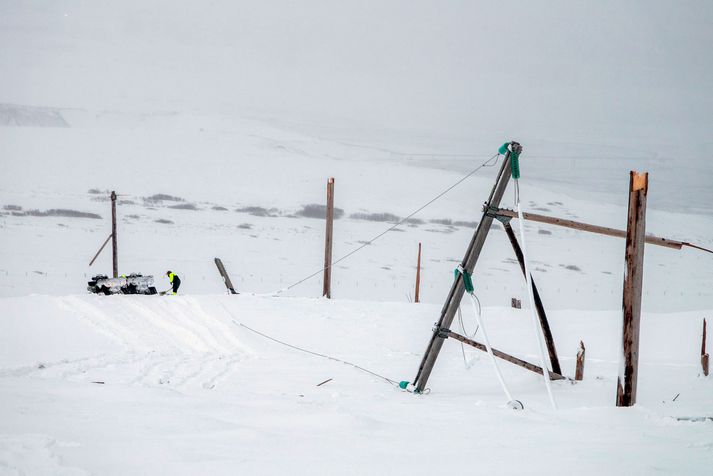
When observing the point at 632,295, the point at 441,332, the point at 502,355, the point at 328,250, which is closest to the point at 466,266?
the point at 441,332

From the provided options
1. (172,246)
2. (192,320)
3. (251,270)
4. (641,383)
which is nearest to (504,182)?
(641,383)

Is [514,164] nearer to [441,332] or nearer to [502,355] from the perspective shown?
[441,332]

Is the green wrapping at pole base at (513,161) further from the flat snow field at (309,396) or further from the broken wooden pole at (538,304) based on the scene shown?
the flat snow field at (309,396)

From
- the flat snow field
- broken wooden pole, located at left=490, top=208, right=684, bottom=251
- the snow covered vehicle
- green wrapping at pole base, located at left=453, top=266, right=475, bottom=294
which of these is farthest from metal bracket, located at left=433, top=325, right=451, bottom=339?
the snow covered vehicle

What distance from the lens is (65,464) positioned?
4336mm

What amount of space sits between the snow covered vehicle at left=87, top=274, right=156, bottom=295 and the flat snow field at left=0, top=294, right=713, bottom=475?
7.88 feet

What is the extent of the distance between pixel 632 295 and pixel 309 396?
4309 mm

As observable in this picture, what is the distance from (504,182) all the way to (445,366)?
15.9 feet

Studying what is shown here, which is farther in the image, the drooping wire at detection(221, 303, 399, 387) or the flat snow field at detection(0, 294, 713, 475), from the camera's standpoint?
the drooping wire at detection(221, 303, 399, 387)

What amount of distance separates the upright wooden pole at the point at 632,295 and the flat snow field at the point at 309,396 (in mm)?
322

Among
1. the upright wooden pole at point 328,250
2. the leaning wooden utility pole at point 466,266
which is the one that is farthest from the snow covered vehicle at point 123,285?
the leaning wooden utility pole at point 466,266

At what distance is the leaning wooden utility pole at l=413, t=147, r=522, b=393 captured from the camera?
31.0 feet

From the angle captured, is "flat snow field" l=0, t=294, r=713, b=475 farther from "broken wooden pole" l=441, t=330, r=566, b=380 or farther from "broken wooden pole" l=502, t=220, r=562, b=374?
"broken wooden pole" l=502, t=220, r=562, b=374

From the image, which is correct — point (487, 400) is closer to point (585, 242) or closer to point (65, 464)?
point (65, 464)
